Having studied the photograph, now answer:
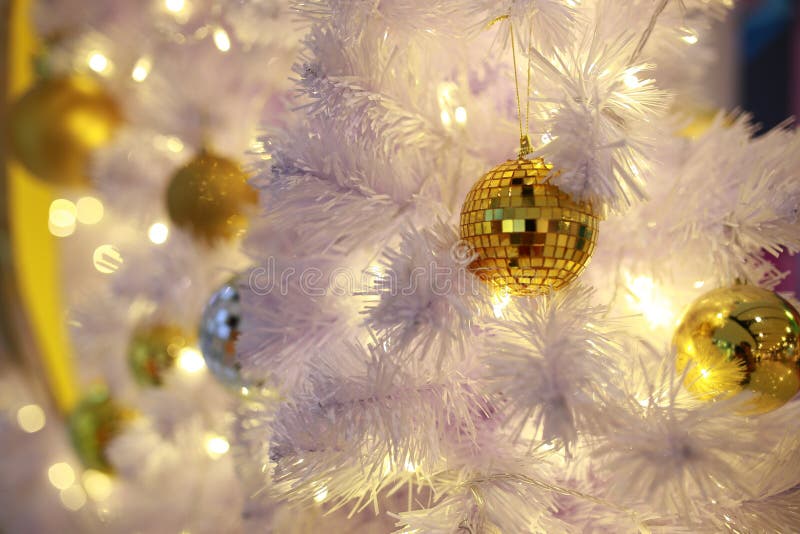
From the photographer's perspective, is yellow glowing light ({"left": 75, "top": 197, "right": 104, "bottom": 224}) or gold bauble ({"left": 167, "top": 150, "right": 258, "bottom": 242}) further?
yellow glowing light ({"left": 75, "top": 197, "right": 104, "bottom": 224})

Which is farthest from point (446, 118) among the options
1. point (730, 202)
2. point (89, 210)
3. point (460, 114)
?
point (89, 210)

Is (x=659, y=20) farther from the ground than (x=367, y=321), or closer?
farther from the ground

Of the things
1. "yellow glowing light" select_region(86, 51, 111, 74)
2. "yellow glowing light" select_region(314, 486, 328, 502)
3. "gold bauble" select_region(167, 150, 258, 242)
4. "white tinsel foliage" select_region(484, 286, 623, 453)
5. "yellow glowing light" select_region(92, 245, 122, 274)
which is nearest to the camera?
"white tinsel foliage" select_region(484, 286, 623, 453)

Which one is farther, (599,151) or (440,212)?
(440,212)

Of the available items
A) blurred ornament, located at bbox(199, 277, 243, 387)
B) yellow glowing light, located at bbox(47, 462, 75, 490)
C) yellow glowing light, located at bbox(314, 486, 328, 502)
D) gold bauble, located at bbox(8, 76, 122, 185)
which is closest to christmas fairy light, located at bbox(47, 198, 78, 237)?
gold bauble, located at bbox(8, 76, 122, 185)

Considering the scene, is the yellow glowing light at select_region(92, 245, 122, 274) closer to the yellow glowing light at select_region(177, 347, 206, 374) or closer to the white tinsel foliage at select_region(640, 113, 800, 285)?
the yellow glowing light at select_region(177, 347, 206, 374)

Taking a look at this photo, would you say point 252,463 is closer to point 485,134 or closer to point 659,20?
point 485,134

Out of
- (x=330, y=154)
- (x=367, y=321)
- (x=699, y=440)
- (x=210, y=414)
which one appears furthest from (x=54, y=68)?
(x=699, y=440)
